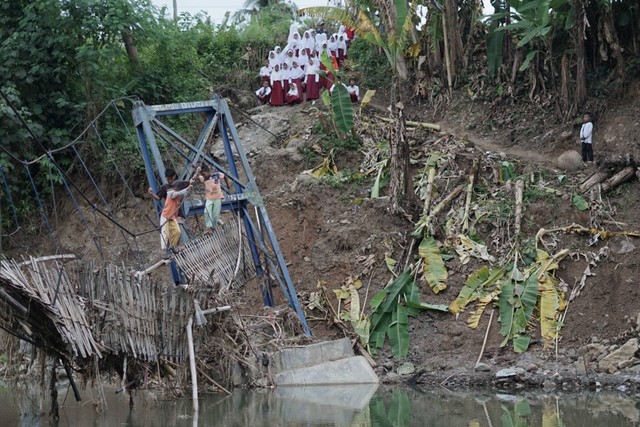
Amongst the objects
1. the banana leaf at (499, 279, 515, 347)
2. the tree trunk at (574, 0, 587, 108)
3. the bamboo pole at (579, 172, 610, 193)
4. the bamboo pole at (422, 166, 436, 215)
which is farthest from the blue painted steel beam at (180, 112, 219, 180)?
the tree trunk at (574, 0, 587, 108)

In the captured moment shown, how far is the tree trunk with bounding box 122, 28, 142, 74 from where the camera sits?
20453 millimetres

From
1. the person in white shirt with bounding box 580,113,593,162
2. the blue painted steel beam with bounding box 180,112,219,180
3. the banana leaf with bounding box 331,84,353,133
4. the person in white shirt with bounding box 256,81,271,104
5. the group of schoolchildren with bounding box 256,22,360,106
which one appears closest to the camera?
the blue painted steel beam with bounding box 180,112,219,180

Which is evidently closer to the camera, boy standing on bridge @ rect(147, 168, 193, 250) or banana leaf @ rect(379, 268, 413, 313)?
boy standing on bridge @ rect(147, 168, 193, 250)

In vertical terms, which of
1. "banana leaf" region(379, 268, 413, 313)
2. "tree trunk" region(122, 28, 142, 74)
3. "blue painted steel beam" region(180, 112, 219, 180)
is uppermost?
"tree trunk" region(122, 28, 142, 74)

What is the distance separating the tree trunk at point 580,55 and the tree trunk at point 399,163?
3.11 metres

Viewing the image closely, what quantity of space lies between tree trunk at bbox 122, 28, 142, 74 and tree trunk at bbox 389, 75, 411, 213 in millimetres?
6072

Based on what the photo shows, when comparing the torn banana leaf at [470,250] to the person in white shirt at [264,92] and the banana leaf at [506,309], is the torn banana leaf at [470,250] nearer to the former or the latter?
the banana leaf at [506,309]

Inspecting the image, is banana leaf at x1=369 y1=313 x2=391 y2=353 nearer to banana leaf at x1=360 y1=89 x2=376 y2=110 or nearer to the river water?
the river water

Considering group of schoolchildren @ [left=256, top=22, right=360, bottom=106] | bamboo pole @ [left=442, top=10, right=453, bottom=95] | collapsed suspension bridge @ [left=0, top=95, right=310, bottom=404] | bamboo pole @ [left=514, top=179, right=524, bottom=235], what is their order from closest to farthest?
collapsed suspension bridge @ [left=0, top=95, right=310, bottom=404]
bamboo pole @ [left=514, top=179, right=524, bottom=235]
bamboo pole @ [left=442, top=10, right=453, bottom=95]
group of schoolchildren @ [left=256, top=22, right=360, bottom=106]

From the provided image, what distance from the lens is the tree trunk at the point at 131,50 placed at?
20453mm

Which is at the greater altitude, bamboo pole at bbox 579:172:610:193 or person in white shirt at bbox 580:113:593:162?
person in white shirt at bbox 580:113:593:162

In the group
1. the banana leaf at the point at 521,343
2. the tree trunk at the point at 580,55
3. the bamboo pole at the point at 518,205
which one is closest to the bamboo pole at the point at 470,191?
the bamboo pole at the point at 518,205

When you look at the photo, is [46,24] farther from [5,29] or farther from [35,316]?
[35,316]

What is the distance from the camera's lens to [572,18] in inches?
677
